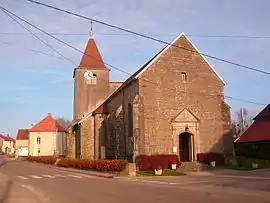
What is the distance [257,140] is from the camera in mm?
39156

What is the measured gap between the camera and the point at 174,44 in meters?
36.2

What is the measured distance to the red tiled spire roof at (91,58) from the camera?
51562 millimetres

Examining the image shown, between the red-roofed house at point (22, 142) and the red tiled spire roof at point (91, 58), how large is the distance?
183 feet

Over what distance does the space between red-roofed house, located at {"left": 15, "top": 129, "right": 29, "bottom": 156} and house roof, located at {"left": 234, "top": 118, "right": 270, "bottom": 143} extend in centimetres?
7069

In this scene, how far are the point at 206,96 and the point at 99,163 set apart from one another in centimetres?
1232

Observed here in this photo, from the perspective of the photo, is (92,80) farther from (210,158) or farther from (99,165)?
(210,158)

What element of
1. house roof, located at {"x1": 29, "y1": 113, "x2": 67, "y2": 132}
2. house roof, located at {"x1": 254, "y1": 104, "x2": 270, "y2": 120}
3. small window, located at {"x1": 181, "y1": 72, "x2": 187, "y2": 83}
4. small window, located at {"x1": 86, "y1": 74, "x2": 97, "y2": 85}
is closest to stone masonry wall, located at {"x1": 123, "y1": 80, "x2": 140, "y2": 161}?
small window, located at {"x1": 181, "y1": 72, "x2": 187, "y2": 83}

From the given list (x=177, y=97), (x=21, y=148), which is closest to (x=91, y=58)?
(x=177, y=97)

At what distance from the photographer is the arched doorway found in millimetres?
35781

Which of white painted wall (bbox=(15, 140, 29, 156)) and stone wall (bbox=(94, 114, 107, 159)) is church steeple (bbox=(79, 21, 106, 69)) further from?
white painted wall (bbox=(15, 140, 29, 156))

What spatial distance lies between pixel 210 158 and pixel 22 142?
3302 inches

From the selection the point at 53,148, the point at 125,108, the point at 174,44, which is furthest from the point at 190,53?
the point at 53,148

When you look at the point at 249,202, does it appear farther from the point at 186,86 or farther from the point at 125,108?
the point at 125,108

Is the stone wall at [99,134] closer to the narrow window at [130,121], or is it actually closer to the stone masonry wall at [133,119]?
the stone masonry wall at [133,119]
